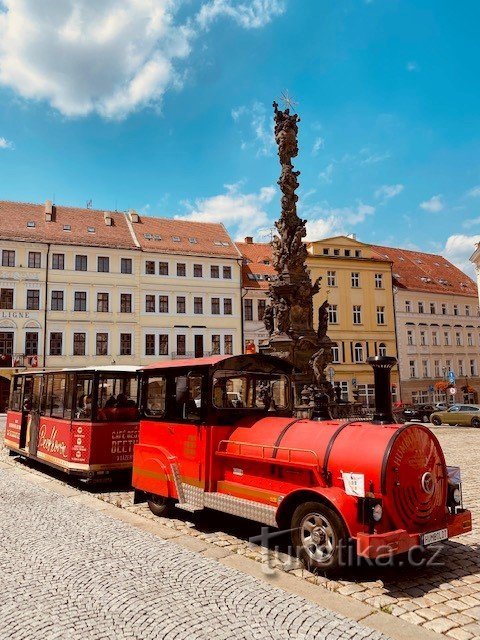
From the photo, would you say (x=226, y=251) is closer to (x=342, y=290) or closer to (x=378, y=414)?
(x=342, y=290)

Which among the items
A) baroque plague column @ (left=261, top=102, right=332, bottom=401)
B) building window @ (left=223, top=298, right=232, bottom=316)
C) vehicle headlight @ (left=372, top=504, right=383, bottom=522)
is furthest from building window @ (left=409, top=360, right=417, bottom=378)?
vehicle headlight @ (left=372, top=504, right=383, bottom=522)

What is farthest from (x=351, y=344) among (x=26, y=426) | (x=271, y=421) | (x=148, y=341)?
(x=271, y=421)

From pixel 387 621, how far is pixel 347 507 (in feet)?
3.66

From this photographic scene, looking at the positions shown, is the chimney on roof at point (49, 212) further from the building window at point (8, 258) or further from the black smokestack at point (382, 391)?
the black smokestack at point (382, 391)

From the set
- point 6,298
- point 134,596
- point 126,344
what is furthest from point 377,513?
point 6,298

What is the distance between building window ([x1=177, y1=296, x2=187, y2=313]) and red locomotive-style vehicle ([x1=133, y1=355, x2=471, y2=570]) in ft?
108

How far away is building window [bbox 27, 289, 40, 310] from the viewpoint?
37.9 metres

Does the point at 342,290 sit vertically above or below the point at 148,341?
above

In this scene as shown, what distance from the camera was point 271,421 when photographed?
7.14 meters

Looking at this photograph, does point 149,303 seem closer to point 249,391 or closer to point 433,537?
point 249,391

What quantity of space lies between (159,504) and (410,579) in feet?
13.5

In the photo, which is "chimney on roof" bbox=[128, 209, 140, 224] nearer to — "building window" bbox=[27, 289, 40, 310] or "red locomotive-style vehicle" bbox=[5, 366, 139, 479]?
"building window" bbox=[27, 289, 40, 310]

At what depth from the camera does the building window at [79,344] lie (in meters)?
38.6

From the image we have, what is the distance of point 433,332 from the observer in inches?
1916
